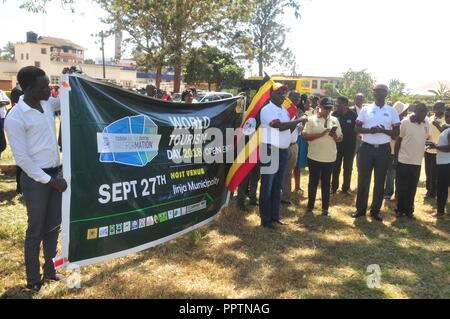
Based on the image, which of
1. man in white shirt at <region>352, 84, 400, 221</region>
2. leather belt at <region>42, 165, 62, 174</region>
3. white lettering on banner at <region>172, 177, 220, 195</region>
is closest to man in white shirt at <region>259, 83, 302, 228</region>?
white lettering on banner at <region>172, 177, 220, 195</region>

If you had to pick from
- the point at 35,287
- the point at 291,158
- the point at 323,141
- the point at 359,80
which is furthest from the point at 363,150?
the point at 359,80

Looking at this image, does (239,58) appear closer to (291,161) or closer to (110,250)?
(291,161)

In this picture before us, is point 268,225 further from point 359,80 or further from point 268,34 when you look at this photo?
point 359,80

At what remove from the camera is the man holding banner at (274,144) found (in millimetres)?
5105

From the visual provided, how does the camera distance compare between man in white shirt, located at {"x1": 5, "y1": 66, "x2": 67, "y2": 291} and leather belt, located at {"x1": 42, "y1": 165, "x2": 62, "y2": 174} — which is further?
leather belt, located at {"x1": 42, "y1": 165, "x2": 62, "y2": 174}

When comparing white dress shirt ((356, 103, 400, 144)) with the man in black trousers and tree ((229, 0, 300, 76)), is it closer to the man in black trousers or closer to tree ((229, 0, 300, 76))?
the man in black trousers

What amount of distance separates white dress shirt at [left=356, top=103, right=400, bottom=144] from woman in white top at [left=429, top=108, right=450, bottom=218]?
0.89 m

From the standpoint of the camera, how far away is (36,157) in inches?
126

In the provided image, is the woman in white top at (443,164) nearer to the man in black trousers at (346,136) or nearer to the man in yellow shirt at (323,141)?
the man in black trousers at (346,136)

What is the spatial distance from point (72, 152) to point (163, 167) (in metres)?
1.21

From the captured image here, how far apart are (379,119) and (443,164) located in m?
1.45

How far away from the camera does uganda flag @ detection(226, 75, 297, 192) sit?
5.45 metres

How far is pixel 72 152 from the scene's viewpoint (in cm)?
331

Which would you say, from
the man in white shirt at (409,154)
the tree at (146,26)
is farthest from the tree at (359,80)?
the man in white shirt at (409,154)
